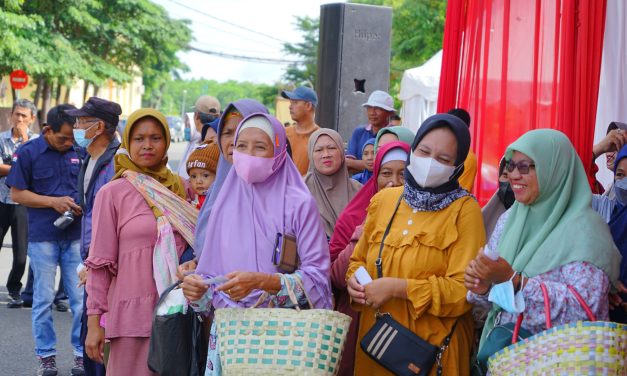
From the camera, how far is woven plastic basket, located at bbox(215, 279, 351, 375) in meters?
3.39

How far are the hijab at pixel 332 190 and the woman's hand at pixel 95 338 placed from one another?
1.53m

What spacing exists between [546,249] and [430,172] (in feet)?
1.99

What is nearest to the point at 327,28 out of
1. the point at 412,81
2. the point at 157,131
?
the point at 157,131

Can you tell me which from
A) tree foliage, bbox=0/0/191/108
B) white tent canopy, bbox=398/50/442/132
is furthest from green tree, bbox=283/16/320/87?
white tent canopy, bbox=398/50/442/132

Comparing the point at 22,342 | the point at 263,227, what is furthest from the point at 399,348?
the point at 22,342

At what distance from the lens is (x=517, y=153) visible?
3.61 meters

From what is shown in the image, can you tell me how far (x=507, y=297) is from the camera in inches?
129

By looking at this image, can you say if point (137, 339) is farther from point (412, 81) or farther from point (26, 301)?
point (412, 81)

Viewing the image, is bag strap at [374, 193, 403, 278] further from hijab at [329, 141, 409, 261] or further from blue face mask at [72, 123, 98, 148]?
blue face mask at [72, 123, 98, 148]

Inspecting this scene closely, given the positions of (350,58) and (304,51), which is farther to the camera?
(304,51)

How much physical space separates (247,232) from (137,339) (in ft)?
3.01

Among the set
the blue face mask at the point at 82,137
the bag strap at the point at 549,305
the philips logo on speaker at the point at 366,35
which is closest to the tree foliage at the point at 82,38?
the philips logo on speaker at the point at 366,35

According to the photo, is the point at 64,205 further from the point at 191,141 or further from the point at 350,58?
the point at 350,58

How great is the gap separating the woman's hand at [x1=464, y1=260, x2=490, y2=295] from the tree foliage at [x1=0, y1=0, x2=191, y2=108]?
67.3 ft
